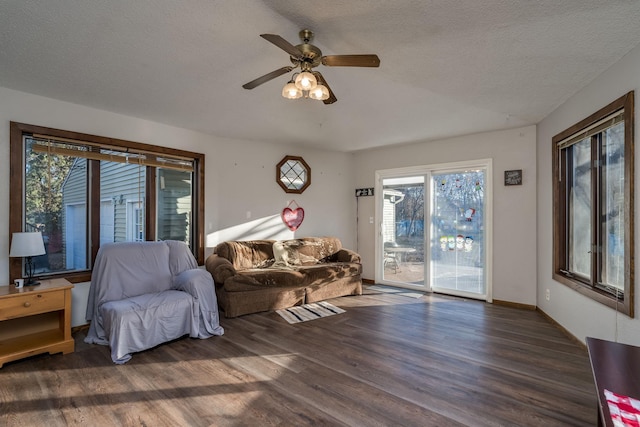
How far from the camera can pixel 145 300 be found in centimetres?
298

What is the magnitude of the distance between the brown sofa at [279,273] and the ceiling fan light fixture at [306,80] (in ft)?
8.29

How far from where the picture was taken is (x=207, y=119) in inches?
152

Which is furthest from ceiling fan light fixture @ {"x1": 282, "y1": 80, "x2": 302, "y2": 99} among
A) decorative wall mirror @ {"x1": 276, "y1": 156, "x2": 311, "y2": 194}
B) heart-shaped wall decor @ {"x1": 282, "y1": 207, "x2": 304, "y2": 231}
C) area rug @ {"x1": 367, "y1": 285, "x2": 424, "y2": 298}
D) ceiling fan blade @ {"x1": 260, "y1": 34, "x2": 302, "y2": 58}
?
area rug @ {"x1": 367, "y1": 285, "x2": 424, "y2": 298}

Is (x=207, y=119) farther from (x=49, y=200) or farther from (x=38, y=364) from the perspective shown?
(x=38, y=364)

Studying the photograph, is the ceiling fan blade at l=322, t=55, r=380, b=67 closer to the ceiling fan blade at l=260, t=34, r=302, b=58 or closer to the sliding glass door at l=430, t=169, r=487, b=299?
the ceiling fan blade at l=260, t=34, r=302, b=58

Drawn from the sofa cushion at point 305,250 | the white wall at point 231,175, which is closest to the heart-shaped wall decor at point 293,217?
the white wall at point 231,175

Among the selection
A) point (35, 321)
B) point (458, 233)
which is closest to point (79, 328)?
point (35, 321)

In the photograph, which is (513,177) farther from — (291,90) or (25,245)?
(25,245)

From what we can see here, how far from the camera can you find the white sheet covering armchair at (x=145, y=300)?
273 cm

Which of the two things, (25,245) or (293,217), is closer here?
(25,245)

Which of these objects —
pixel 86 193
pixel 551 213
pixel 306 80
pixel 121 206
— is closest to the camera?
pixel 306 80

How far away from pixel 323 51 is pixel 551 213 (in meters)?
3.27

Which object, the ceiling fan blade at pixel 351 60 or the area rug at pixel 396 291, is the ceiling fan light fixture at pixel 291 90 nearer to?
the ceiling fan blade at pixel 351 60

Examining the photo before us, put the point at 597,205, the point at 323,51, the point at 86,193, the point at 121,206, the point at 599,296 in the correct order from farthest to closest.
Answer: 1. the point at 121,206
2. the point at 86,193
3. the point at 597,205
4. the point at 599,296
5. the point at 323,51
